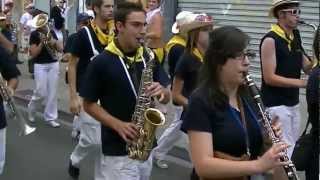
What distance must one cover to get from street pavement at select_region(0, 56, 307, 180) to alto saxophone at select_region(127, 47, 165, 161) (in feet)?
6.97

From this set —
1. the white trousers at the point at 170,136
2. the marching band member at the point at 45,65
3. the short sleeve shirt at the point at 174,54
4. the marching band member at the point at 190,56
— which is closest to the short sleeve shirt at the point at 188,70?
the marching band member at the point at 190,56

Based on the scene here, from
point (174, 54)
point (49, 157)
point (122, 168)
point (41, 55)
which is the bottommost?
point (49, 157)

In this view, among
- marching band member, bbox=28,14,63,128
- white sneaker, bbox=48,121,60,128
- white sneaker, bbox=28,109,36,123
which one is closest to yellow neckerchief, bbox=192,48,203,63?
marching band member, bbox=28,14,63,128

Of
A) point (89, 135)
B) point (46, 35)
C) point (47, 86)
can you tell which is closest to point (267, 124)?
point (89, 135)

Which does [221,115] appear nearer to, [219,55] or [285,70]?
[219,55]

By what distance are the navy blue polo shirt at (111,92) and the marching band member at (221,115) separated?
144 centimetres

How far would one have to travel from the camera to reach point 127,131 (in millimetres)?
4758

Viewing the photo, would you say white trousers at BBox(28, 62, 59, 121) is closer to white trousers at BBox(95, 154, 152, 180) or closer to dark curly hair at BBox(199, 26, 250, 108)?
white trousers at BBox(95, 154, 152, 180)

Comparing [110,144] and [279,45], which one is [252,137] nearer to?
[110,144]

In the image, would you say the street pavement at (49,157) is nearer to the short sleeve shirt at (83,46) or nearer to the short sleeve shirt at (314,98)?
the short sleeve shirt at (83,46)

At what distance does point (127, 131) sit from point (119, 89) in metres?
0.32

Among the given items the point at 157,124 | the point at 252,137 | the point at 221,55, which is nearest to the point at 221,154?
the point at 252,137

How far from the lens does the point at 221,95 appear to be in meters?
3.45

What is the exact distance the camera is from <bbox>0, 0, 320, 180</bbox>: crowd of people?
3.41 metres
